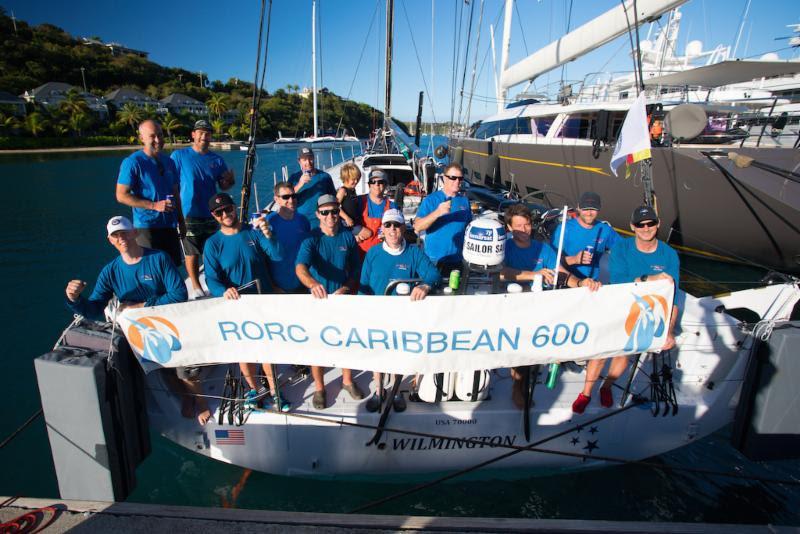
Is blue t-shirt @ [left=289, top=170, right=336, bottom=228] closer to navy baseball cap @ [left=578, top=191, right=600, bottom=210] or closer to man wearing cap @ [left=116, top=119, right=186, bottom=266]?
man wearing cap @ [left=116, top=119, right=186, bottom=266]

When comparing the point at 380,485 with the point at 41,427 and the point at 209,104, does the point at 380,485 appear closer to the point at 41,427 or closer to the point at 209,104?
the point at 41,427

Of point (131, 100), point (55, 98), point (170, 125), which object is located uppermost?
point (131, 100)

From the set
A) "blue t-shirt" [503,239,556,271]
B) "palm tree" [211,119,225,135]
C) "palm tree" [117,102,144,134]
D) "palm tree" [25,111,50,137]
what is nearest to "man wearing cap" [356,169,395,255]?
"blue t-shirt" [503,239,556,271]

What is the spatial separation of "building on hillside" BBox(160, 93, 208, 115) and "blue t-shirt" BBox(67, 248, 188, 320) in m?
84.4

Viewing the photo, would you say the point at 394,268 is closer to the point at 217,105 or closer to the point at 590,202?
the point at 590,202

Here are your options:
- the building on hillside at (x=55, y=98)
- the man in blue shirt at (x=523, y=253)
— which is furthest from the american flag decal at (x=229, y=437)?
the building on hillside at (x=55, y=98)

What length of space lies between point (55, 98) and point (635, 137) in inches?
3162

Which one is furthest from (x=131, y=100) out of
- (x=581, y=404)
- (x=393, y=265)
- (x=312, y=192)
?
(x=581, y=404)

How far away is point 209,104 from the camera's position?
79.7 metres

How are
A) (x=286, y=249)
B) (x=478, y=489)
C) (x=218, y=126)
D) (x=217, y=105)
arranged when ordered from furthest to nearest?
(x=217, y=105)
(x=218, y=126)
(x=478, y=489)
(x=286, y=249)

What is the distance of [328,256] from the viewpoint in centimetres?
346

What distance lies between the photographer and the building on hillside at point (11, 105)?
4916 cm

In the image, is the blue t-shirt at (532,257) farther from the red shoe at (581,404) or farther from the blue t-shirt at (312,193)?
the blue t-shirt at (312,193)

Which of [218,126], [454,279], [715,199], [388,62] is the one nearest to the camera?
[454,279]
